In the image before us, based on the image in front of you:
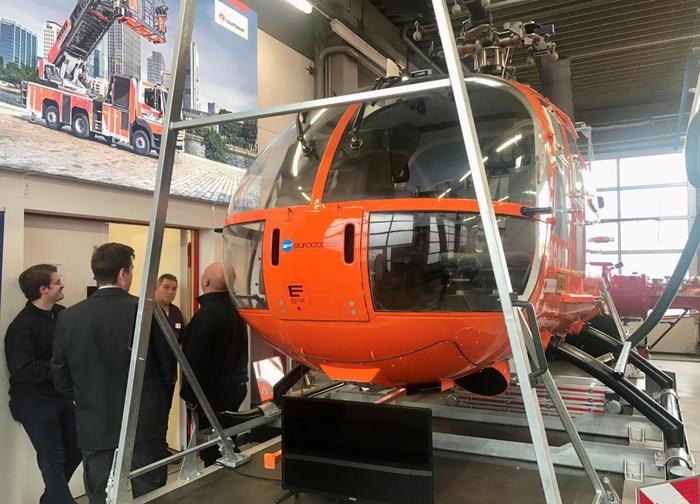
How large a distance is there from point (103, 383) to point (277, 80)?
510 centimetres

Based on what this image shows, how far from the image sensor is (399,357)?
6.56 ft

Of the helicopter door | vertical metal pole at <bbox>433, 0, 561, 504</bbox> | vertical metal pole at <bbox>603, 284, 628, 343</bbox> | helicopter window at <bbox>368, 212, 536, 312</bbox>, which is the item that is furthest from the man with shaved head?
vertical metal pole at <bbox>603, 284, 628, 343</bbox>

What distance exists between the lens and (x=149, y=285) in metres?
2.06

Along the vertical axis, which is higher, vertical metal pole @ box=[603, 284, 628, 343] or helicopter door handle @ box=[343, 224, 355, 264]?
helicopter door handle @ box=[343, 224, 355, 264]

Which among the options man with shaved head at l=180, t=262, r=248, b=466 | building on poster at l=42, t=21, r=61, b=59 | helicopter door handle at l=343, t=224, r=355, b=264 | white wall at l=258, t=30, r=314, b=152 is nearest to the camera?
helicopter door handle at l=343, t=224, r=355, b=264

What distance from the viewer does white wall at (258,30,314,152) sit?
657cm

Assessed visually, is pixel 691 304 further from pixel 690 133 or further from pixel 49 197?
pixel 49 197

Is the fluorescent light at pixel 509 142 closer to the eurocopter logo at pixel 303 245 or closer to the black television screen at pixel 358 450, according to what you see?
the eurocopter logo at pixel 303 245

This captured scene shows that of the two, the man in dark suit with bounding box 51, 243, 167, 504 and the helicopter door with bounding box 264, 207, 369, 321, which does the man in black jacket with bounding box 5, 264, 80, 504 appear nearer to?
the man in dark suit with bounding box 51, 243, 167, 504

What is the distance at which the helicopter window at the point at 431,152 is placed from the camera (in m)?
1.96

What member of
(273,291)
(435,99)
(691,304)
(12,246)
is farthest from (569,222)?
(691,304)

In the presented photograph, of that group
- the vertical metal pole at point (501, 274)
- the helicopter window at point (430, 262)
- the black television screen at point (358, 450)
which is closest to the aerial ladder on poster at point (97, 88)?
the black television screen at point (358, 450)

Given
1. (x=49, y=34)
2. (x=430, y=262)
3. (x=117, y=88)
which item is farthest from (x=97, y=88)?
(x=430, y=262)

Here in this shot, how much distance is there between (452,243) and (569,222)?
957mm
